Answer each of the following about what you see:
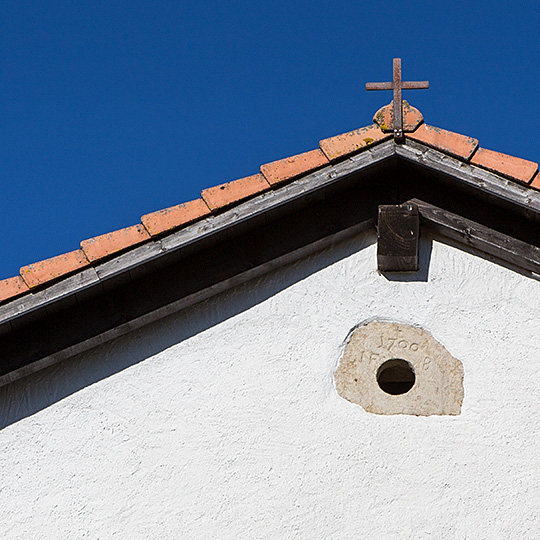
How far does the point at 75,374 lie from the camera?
388 cm

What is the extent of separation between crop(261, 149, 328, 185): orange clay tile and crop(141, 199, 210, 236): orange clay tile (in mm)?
334

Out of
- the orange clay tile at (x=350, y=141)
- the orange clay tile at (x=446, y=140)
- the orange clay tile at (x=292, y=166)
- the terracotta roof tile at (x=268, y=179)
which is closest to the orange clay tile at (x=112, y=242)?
the terracotta roof tile at (x=268, y=179)

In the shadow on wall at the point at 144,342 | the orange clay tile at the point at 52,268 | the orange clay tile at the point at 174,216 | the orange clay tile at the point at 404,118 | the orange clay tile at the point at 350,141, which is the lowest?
the shadow on wall at the point at 144,342

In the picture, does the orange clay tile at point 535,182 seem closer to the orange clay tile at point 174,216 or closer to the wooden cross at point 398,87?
the wooden cross at point 398,87

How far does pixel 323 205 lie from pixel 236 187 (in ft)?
1.63

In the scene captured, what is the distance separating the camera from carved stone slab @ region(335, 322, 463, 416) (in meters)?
3.78

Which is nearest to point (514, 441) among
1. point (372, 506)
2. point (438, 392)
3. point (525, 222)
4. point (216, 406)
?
point (438, 392)

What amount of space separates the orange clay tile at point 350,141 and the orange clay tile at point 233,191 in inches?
13.5

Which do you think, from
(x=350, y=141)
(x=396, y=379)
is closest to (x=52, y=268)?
(x=350, y=141)

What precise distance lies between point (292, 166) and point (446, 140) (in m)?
0.74

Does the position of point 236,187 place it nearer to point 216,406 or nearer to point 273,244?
point 273,244

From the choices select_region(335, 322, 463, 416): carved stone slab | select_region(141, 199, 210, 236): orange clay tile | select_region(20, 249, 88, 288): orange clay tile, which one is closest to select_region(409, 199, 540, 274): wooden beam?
select_region(335, 322, 463, 416): carved stone slab

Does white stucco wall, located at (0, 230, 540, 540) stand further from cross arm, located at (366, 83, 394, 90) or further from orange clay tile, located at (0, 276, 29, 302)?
cross arm, located at (366, 83, 394, 90)

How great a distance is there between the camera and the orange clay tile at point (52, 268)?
3672 millimetres
